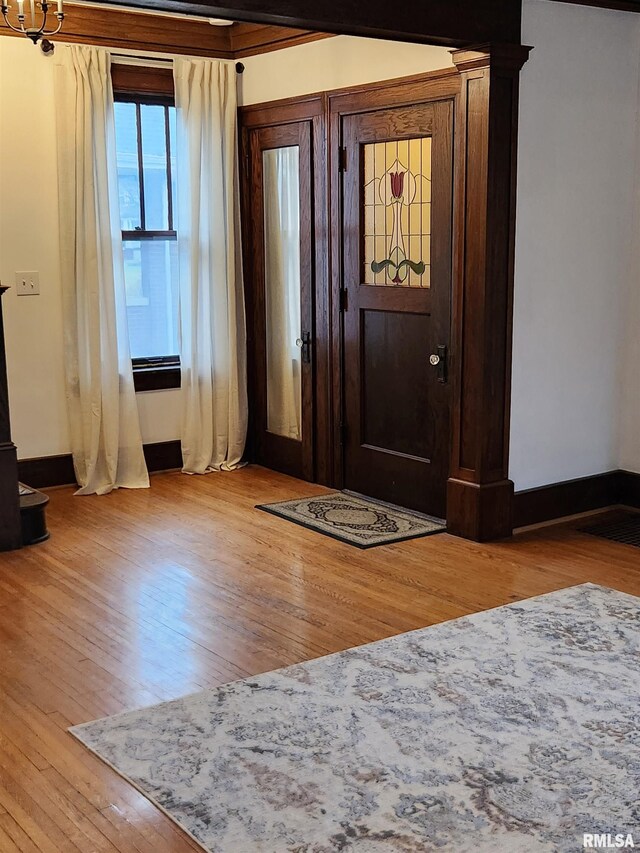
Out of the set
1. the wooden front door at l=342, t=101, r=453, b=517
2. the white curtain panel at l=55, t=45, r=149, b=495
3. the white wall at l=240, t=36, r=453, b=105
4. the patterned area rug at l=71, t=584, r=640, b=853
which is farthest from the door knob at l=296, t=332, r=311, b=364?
the patterned area rug at l=71, t=584, r=640, b=853

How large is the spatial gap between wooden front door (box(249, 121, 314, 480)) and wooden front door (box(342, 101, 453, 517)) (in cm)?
38

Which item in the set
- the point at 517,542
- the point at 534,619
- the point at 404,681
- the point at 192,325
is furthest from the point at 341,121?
the point at 404,681

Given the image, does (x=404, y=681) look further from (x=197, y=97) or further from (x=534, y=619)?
(x=197, y=97)

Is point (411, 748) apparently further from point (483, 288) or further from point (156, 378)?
point (156, 378)

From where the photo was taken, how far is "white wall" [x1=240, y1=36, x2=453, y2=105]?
5.14 meters

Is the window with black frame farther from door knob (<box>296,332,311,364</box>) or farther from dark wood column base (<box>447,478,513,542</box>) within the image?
dark wood column base (<box>447,478,513,542</box>)

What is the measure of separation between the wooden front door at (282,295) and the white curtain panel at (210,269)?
0.12 m

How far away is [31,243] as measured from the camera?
19.5 feet

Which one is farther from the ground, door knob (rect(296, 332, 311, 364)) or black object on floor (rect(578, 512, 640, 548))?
door knob (rect(296, 332, 311, 364))

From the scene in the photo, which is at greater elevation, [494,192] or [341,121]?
[341,121]

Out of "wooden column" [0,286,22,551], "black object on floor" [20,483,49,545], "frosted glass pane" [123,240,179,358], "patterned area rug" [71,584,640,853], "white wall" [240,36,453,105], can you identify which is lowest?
"patterned area rug" [71,584,640,853]

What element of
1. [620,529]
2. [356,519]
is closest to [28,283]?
[356,519]

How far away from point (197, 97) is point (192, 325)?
4.48 feet

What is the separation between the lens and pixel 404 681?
3.46m
